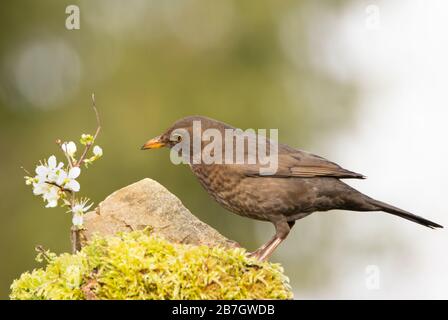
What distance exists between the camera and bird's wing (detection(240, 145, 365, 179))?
280 inches

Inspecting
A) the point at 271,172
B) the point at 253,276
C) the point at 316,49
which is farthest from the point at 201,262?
the point at 316,49

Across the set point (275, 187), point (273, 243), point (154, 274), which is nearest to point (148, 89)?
point (275, 187)

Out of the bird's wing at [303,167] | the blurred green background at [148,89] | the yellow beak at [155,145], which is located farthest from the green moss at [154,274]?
the blurred green background at [148,89]

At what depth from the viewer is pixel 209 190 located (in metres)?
7.09

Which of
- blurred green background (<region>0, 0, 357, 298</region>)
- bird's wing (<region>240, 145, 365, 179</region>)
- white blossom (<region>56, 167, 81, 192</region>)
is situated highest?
blurred green background (<region>0, 0, 357, 298</region>)

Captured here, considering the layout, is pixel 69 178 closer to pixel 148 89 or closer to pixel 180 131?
pixel 180 131

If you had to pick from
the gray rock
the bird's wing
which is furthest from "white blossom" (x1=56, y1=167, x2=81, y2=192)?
the bird's wing

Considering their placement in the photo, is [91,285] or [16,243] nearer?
[91,285]

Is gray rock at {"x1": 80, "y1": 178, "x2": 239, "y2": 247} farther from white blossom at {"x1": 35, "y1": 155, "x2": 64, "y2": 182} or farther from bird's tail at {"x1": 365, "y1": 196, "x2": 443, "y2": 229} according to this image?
bird's tail at {"x1": 365, "y1": 196, "x2": 443, "y2": 229}

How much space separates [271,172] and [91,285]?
231 cm

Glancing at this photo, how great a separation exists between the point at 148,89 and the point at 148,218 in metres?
10.0

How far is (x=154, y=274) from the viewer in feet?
17.5
